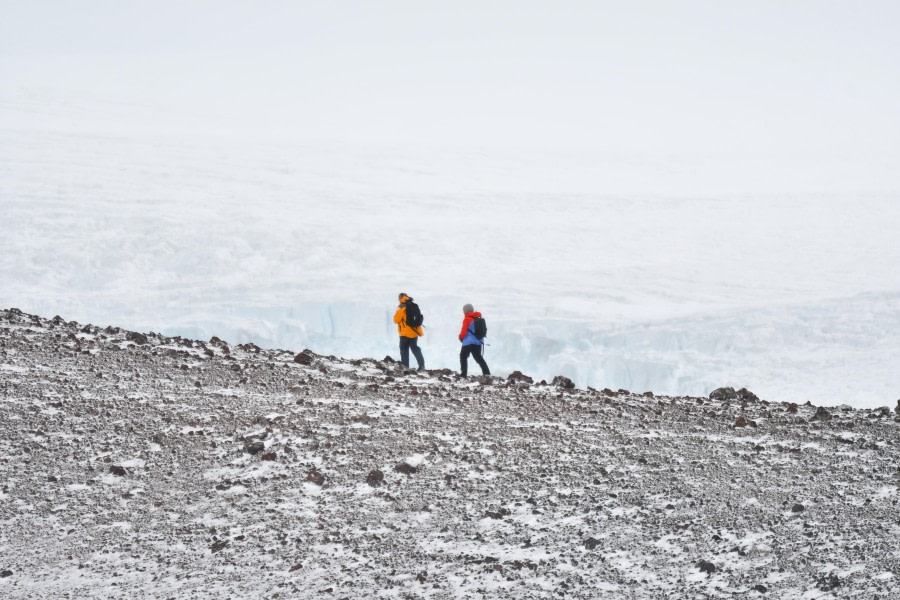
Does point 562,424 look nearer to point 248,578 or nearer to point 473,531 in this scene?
point 473,531

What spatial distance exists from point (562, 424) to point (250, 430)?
130 inches

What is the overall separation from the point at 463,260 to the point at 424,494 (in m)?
30.5

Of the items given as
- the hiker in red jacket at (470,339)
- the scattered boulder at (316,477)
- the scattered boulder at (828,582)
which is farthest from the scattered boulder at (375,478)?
the hiker in red jacket at (470,339)

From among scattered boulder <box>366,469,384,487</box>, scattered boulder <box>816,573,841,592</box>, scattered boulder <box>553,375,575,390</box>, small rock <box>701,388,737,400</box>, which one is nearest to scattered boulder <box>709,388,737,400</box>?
small rock <box>701,388,737,400</box>

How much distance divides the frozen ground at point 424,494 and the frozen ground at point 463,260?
60.8ft

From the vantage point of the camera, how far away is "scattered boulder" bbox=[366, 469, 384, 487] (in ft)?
24.4

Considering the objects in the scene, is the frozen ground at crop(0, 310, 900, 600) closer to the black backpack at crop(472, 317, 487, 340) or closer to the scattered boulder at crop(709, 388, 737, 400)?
the scattered boulder at crop(709, 388, 737, 400)

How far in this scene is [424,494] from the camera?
7234 mm

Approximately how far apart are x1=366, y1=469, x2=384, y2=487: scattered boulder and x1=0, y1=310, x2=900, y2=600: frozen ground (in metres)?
0.03

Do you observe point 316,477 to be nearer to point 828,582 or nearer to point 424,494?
point 424,494

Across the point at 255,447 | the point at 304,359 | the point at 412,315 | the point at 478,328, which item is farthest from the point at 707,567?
the point at 304,359

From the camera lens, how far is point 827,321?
3000cm

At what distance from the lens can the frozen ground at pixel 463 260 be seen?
1149 inches

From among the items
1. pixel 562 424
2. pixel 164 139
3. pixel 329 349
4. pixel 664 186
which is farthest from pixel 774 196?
pixel 562 424
